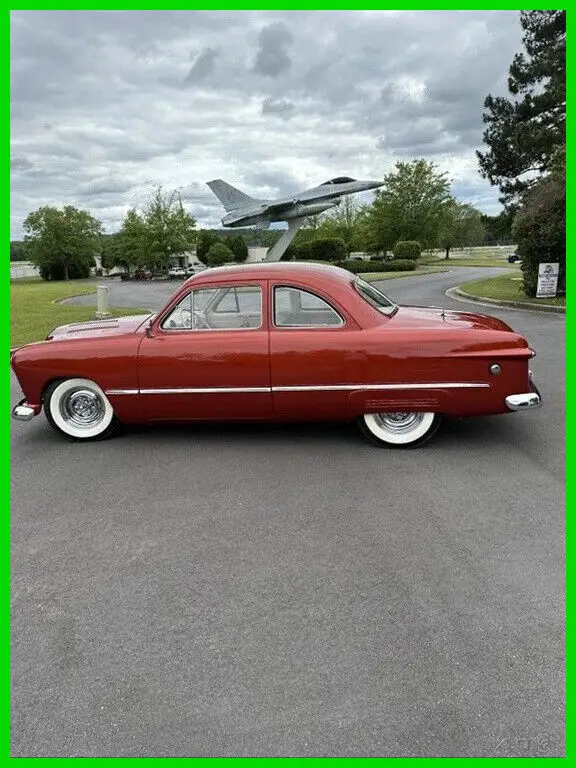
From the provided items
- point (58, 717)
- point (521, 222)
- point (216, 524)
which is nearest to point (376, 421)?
point (216, 524)

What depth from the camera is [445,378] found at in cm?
472

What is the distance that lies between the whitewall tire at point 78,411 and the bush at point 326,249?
4552 cm

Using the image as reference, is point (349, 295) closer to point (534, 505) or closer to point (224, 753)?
point (534, 505)

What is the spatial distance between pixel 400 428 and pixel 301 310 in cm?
137

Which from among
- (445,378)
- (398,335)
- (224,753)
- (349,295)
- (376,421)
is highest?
(349,295)

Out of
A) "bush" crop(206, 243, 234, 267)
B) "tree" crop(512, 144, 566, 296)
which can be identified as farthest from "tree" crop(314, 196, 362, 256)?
"tree" crop(512, 144, 566, 296)

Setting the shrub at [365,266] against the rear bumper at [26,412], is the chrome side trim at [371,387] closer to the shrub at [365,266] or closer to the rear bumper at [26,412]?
the rear bumper at [26,412]

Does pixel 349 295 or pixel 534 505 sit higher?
pixel 349 295

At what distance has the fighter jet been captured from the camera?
144 ft

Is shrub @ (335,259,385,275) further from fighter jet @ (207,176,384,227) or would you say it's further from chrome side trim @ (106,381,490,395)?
chrome side trim @ (106,381,490,395)

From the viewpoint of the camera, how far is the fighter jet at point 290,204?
144 feet

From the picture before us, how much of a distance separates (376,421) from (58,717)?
339cm

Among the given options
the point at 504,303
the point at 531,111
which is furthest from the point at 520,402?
the point at 531,111

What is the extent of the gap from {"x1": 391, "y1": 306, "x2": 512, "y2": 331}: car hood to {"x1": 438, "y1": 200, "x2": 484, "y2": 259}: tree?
59872 millimetres
